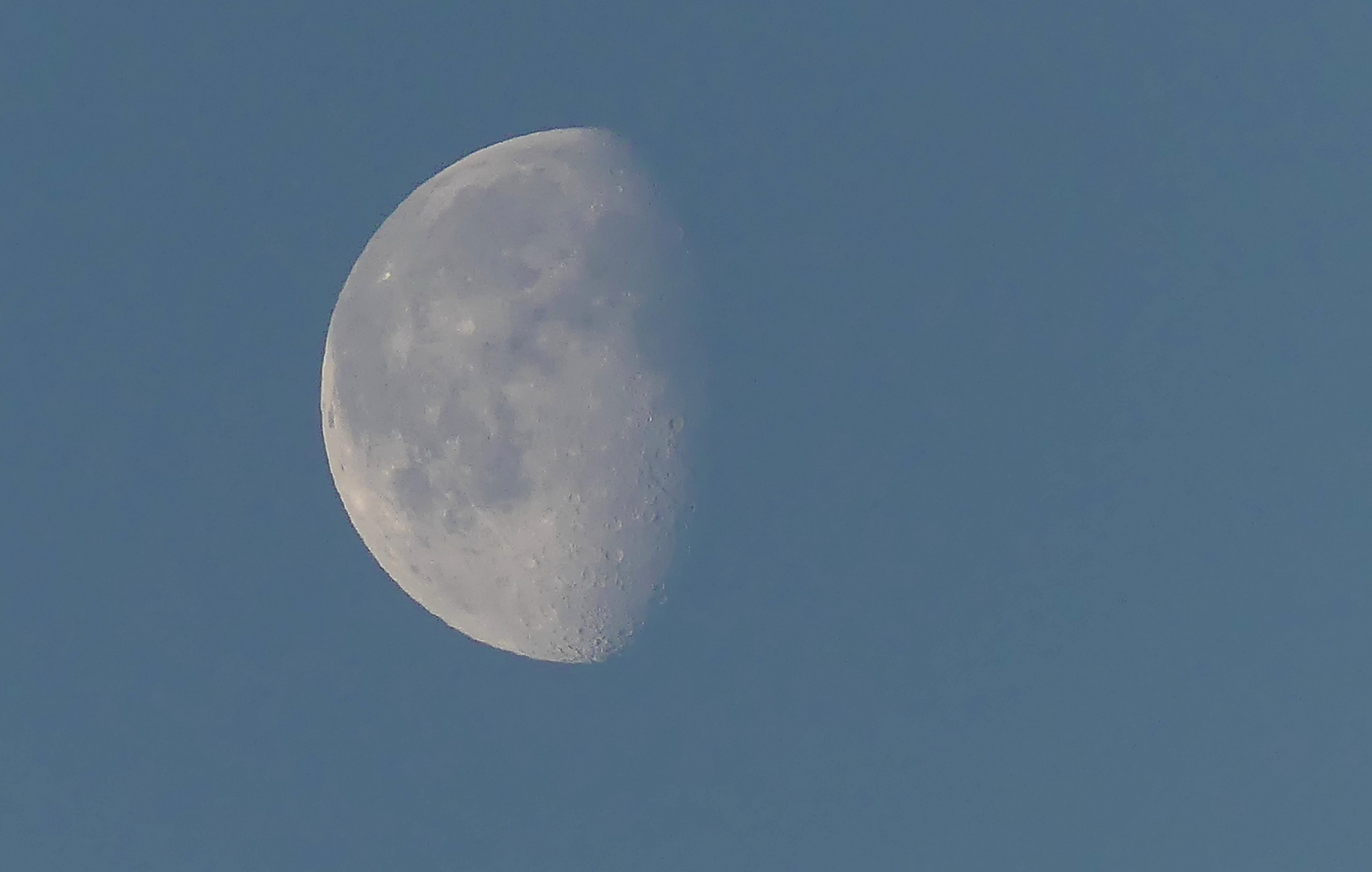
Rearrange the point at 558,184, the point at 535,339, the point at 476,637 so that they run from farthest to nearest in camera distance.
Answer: the point at 476,637
the point at 558,184
the point at 535,339

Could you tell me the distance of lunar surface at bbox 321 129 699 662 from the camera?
58.7ft

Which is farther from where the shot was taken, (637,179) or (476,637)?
(476,637)

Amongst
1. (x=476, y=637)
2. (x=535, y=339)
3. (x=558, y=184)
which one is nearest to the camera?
(x=535, y=339)

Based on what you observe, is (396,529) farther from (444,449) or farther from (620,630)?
(620,630)

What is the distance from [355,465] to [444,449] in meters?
2.34

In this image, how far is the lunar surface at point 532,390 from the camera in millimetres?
17891

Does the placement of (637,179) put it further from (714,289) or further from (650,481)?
(650,481)

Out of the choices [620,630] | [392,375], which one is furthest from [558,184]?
[620,630]

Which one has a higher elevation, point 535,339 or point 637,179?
point 637,179

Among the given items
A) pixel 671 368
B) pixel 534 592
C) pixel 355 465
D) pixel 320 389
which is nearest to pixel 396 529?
pixel 355 465

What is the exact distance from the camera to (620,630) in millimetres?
19984

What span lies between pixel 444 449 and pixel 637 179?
5.30m

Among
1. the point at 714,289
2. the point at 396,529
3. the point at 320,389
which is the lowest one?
the point at 396,529

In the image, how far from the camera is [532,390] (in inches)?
702
